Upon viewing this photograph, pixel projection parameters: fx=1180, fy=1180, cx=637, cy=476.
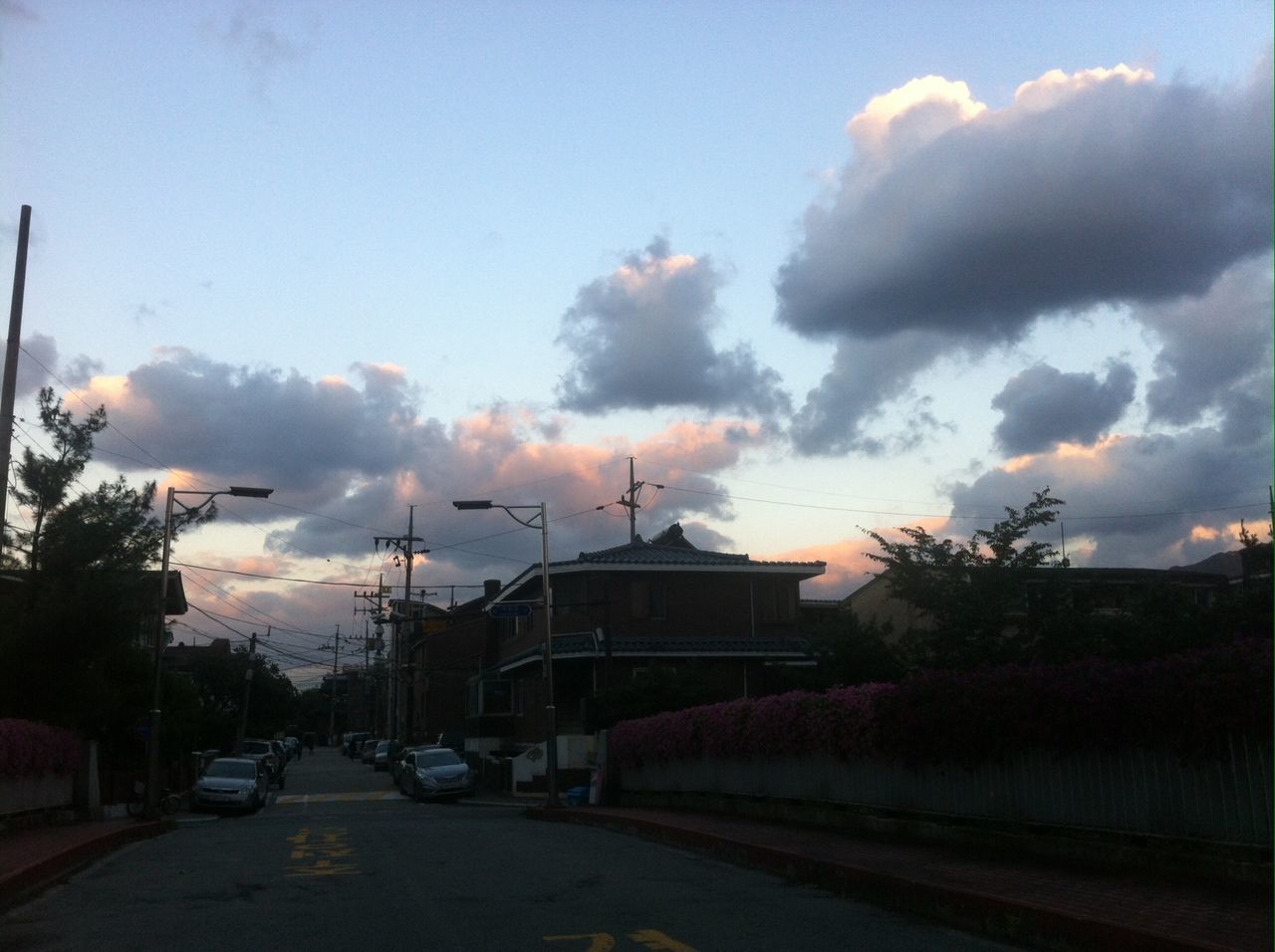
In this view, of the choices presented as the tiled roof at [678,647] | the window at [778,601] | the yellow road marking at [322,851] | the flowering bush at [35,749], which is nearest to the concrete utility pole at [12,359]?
the flowering bush at [35,749]

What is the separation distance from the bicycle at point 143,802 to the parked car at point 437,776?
9.43 meters

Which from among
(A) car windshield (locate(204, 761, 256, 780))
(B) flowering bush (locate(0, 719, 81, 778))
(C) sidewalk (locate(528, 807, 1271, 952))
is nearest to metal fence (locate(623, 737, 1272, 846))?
(C) sidewalk (locate(528, 807, 1271, 952))

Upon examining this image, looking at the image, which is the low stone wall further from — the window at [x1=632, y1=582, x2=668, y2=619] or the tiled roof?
the window at [x1=632, y1=582, x2=668, y2=619]

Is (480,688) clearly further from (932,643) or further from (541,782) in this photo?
(932,643)

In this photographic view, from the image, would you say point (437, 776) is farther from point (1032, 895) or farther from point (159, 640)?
point (1032, 895)

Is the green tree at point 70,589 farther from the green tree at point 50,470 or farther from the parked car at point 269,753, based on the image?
the parked car at point 269,753

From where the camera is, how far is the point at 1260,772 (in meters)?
9.61

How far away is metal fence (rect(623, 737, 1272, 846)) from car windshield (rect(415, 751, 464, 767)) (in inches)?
1082

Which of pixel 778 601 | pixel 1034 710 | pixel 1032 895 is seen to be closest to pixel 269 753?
pixel 778 601

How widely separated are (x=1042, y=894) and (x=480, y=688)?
147 feet

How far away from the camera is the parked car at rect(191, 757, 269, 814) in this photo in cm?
3622

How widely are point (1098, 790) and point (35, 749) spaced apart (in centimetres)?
1878

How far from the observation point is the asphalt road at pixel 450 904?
31.1ft

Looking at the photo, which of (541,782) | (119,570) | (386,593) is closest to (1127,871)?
(119,570)
